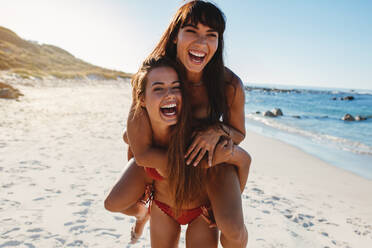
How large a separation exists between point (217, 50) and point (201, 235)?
1713mm

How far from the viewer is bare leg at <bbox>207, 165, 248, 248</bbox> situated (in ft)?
7.07

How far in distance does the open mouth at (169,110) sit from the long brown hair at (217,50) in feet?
1.25

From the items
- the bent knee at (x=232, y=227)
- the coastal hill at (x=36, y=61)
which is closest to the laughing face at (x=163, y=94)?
the bent knee at (x=232, y=227)

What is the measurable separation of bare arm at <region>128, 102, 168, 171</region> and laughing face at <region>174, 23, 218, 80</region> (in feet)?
2.02

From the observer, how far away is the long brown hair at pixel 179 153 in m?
2.28

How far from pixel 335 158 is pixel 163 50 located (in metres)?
7.14

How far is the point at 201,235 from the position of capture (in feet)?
8.04

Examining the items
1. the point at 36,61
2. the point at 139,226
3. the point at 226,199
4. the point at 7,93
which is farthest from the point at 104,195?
the point at 36,61

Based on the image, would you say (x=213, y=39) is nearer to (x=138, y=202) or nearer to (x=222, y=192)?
(x=222, y=192)

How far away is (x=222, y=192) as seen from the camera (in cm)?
230

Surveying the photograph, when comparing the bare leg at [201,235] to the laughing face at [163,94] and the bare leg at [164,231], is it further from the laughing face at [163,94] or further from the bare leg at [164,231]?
the laughing face at [163,94]

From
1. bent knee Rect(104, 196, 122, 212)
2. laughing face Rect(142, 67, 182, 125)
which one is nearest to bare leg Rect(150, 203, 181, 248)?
bent knee Rect(104, 196, 122, 212)

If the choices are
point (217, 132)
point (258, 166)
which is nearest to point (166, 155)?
point (217, 132)

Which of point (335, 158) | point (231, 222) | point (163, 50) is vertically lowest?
point (335, 158)
